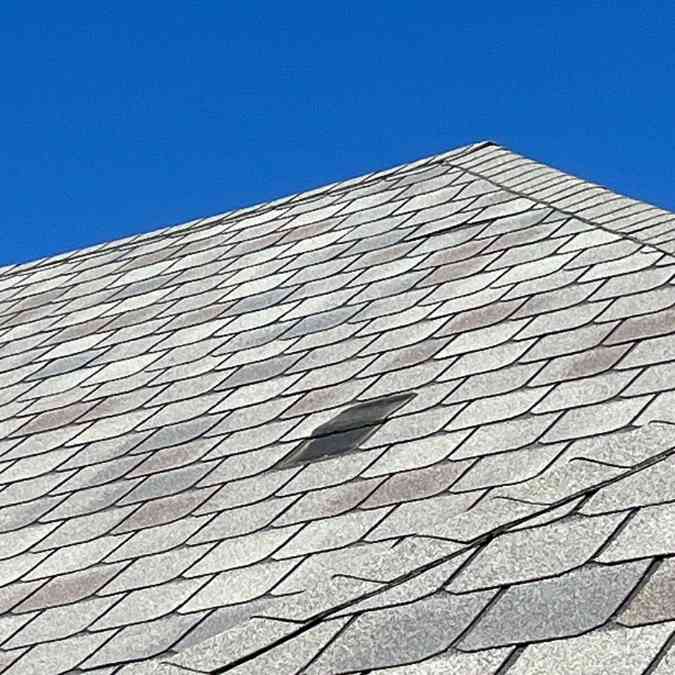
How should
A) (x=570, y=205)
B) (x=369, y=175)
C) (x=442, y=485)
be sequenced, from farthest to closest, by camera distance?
(x=369, y=175), (x=570, y=205), (x=442, y=485)

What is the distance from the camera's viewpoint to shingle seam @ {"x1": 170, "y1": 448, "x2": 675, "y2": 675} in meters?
4.31

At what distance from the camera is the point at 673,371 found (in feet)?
18.3

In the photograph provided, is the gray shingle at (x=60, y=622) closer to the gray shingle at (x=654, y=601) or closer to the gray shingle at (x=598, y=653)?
the gray shingle at (x=598, y=653)

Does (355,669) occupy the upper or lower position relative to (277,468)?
lower

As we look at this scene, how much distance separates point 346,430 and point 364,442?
21cm

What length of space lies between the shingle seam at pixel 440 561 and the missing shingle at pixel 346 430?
163cm

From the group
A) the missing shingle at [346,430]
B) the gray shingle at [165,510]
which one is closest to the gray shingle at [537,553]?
the missing shingle at [346,430]

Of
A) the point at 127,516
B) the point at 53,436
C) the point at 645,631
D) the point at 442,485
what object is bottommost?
the point at 645,631

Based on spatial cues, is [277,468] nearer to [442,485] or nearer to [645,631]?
[442,485]

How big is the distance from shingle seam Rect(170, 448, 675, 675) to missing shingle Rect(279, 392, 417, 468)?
163 centimetres

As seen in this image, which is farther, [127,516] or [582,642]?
[127,516]

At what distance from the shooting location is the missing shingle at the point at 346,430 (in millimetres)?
6160

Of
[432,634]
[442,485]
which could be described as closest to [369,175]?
[442,485]

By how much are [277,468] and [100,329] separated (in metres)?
3.21
